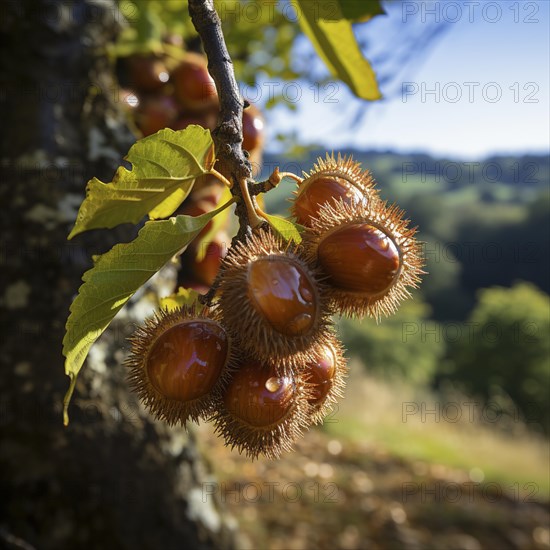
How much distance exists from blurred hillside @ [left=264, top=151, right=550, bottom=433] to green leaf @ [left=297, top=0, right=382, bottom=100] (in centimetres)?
126

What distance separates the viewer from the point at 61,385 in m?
1.47

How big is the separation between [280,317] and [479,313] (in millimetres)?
26833

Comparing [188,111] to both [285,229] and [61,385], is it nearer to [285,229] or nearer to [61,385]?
[61,385]

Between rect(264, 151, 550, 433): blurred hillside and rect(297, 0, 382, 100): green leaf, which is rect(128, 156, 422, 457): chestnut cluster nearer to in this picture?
rect(297, 0, 382, 100): green leaf

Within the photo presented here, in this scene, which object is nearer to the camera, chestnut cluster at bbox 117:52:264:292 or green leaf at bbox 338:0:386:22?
green leaf at bbox 338:0:386:22

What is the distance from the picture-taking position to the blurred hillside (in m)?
22.9

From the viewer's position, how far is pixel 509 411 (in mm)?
18984

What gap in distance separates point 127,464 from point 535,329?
80.3 feet

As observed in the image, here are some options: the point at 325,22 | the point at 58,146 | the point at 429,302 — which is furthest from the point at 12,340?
the point at 429,302

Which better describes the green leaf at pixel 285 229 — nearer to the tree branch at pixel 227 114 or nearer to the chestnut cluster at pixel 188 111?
the tree branch at pixel 227 114

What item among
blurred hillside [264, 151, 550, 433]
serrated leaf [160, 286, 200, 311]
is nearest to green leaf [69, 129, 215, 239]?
serrated leaf [160, 286, 200, 311]

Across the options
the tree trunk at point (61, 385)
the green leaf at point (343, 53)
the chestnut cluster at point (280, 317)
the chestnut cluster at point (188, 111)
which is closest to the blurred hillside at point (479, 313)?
the chestnut cluster at point (188, 111)

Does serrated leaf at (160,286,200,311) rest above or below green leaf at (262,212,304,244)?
below

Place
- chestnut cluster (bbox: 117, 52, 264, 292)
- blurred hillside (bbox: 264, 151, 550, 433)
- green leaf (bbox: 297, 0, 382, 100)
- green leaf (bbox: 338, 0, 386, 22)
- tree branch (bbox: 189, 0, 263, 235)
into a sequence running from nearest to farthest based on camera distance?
tree branch (bbox: 189, 0, 263, 235)
green leaf (bbox: 338, 0, 386, 22)
green leaf (bbox: 297, 0, 382, 100)
chestnut cluster (bbox: 117, 52, 264, 292)
blurred hillside (bbox: 264, 151, 550, 433)
